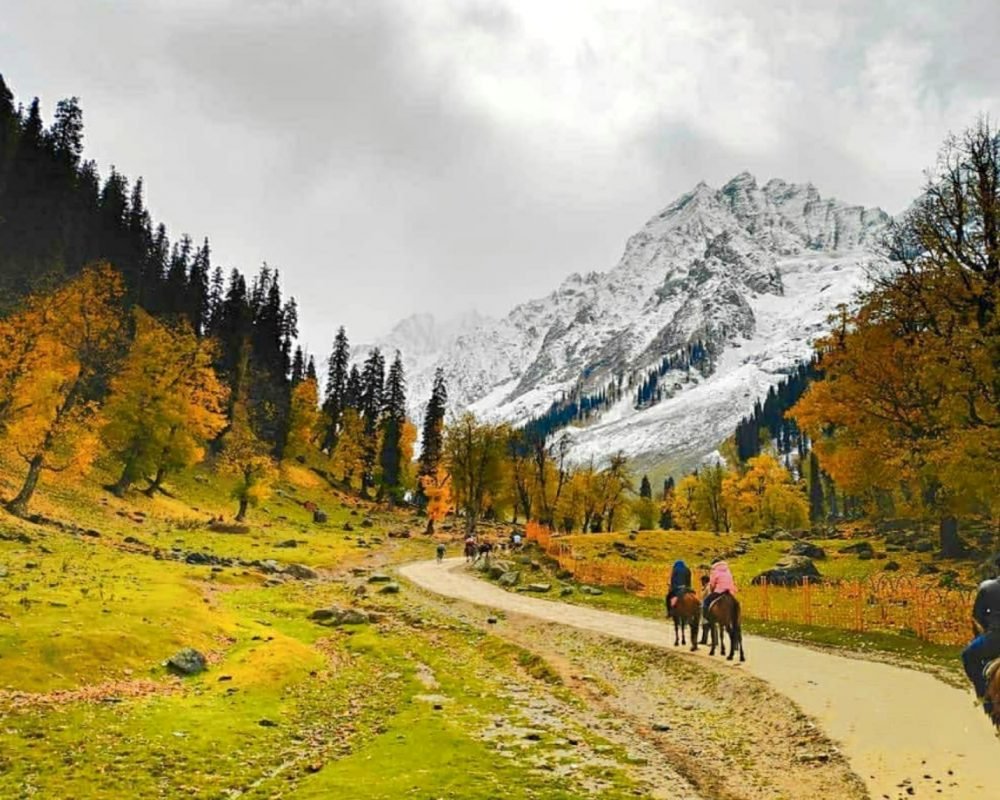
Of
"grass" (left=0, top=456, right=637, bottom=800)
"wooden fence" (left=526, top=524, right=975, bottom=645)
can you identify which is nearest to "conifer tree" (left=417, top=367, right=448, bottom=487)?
"wooden fence" (left=526, top=524, right=975, bottom=645)

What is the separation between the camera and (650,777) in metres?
13.3

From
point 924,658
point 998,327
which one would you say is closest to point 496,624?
point 924,658

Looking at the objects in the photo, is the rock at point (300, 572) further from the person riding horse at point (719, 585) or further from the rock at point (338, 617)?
the person riding horse at point (719, 585)

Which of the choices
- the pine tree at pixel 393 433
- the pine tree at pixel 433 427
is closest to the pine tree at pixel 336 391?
the pine tree at pixel 393 433

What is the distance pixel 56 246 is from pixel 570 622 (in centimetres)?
8489

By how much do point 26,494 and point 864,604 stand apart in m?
48.5

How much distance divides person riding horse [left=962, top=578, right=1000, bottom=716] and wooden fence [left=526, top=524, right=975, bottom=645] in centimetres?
1392

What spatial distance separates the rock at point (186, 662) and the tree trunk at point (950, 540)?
4531 centimetres

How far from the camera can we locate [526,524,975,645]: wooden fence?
28.0 m

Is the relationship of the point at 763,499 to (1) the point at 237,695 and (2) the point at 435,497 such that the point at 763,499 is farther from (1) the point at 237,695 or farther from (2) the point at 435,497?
(1) the point at 237,695

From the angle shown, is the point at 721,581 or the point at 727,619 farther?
the point at 721,581

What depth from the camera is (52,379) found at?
47.4m

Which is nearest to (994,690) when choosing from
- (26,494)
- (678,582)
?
(678,582)

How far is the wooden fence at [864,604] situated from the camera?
1104 inches
